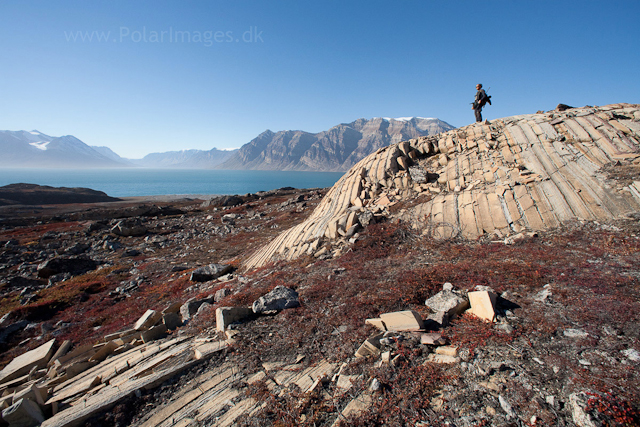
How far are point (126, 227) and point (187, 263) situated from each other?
18.8 metres

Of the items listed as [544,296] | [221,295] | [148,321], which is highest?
[544,296]

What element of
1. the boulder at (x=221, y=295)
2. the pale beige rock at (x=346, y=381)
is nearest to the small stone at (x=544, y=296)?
the pale beige rock at (x=346, y=381)

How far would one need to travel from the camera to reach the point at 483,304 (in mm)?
6453

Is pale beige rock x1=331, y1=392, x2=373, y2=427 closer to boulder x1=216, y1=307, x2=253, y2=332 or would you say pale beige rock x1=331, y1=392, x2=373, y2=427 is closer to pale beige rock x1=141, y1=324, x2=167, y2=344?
boulder x1=216, y1=307, x2=253, y2=332

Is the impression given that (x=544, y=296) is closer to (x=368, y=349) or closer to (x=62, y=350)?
(x=368, y=349)

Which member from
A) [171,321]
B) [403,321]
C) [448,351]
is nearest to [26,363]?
[171,321]

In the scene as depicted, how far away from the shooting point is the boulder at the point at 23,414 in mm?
5262

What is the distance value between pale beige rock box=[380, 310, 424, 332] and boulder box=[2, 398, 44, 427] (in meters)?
7.65

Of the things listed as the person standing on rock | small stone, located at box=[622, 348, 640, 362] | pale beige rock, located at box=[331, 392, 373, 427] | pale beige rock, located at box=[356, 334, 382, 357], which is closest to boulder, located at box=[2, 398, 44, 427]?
pale beige rock, located at box=[331, 392, 373, 427]

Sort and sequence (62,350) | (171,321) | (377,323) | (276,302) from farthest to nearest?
(62,350) < (171,321) < (276,302) < (377,323)

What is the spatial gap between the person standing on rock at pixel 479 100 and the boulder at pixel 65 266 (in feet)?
106

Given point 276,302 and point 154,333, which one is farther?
point 154,333

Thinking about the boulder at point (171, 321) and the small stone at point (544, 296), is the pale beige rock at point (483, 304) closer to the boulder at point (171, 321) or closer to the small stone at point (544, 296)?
the small stone at point (544, 296)

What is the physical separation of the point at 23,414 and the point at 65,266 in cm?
2215
